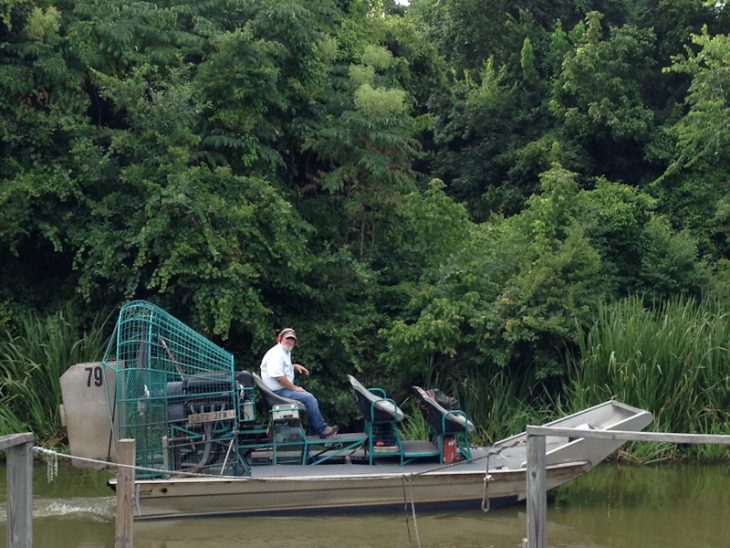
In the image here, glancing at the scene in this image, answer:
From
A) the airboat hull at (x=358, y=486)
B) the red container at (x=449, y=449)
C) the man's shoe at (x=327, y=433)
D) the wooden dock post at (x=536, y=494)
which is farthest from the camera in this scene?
the man's shoe at (x=327, y=433)

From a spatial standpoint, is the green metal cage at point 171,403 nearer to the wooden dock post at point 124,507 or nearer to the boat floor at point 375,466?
the boat floor at point 375,466

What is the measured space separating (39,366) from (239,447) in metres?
4.76

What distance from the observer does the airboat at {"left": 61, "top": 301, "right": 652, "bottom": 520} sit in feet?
34.4

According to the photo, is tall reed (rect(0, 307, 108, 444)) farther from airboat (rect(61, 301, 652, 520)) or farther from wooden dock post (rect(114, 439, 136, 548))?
wooden dock post (rect(114, 439, 136, 548))

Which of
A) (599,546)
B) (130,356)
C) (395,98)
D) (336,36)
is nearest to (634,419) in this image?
(599,546)

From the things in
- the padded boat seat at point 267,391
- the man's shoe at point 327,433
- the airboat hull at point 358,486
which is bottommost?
the airboat hull at point 358,486

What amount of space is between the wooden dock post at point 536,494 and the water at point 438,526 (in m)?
3.43

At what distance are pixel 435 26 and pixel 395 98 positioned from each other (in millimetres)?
10544

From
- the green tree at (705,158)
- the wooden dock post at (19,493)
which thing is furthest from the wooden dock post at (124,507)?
the green tree at (705,158)

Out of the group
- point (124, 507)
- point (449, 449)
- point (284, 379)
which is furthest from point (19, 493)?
point (449, 449)

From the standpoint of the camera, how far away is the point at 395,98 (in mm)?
16828

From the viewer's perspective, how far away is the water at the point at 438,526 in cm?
1055

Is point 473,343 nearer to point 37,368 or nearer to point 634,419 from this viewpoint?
point 634,419

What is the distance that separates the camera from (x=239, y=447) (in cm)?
1128
